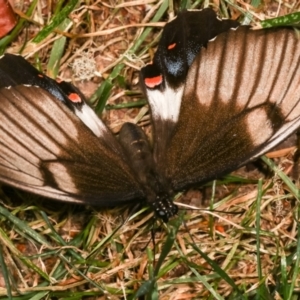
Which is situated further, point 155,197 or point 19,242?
point 19,242

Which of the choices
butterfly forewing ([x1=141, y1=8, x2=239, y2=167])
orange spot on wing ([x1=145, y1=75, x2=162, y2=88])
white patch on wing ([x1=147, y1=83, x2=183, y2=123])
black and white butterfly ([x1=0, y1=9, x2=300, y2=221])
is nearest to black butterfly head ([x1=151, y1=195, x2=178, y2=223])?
black and white butterfly ([x1=0, y1=9, x2=300, y2=221])

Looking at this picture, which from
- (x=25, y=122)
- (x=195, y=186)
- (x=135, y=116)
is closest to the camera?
(x=25, y=122)

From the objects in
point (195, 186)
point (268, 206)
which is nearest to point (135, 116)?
point (195, 186)

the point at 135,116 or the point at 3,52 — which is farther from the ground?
the point at 3,52

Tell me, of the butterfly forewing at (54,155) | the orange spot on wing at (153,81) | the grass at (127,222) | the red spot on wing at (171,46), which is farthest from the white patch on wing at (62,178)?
the red spot on wing at (171,46)

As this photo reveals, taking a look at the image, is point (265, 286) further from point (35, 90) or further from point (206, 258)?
point (35, 90)

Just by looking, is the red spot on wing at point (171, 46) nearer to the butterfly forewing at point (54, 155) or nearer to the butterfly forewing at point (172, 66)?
the butterfly forewing at point (172, 66)
